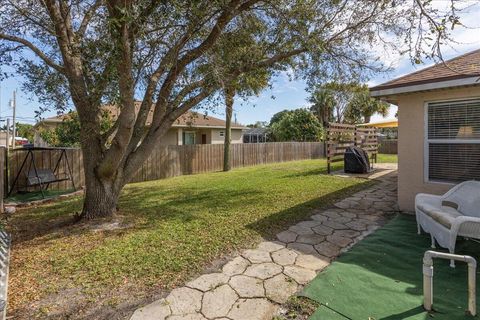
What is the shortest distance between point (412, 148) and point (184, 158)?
10.0 metres

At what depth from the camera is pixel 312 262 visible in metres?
3.78

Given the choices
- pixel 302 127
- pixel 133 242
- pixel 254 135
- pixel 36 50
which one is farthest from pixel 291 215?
pixel 254 135

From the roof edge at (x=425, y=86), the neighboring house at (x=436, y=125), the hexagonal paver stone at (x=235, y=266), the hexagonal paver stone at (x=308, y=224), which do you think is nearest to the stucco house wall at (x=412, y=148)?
the neighboring house at (x=436, y=125)

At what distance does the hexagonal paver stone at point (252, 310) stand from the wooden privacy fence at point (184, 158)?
9015 millimetres

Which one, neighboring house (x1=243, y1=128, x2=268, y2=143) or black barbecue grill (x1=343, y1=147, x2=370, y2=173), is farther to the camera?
neighboring house (x1=243, y1=128, x2=268, y2=143)

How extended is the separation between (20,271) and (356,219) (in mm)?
5450

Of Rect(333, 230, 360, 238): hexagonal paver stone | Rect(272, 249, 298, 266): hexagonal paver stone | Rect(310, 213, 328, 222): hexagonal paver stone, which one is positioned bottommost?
Rect(272, 249, 298, 266): hexagonal paver stone

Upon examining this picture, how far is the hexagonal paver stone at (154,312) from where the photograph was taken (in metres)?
2.67

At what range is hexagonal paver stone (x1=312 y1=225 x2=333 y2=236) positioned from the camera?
16.0ft

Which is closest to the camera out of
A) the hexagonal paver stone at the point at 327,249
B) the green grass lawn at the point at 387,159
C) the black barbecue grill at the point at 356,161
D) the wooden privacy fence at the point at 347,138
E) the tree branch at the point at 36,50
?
the hexagonal paver stone at the point at 327,249

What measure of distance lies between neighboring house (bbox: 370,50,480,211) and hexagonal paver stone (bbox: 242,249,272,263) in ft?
12.2

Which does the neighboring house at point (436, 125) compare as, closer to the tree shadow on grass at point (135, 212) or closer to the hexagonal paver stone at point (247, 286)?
the tree shadow on grass at point (135, 212)

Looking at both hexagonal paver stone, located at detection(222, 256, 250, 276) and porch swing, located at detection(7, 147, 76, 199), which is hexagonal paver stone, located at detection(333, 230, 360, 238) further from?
porch swing, located at detection(7, 147, 76, 199)

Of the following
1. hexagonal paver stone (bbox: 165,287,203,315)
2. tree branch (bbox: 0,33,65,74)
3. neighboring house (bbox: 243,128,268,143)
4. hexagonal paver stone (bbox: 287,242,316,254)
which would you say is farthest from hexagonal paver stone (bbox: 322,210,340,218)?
neighboring house (bbox: 243,128,268,143)
